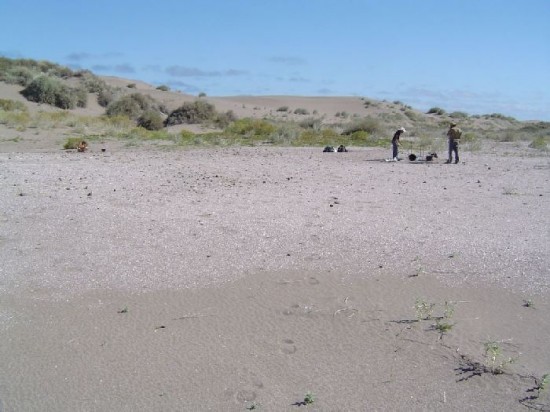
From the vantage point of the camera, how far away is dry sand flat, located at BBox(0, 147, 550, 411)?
5.31 meters

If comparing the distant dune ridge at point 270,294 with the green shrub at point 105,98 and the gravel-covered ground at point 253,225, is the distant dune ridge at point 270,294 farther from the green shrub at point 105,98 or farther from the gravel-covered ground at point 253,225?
the green shrub at point 105,98

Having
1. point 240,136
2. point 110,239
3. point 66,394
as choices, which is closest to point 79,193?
point 110,239

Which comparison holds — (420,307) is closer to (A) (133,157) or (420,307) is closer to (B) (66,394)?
(B) (66,394)

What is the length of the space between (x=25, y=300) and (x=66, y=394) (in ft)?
7.23

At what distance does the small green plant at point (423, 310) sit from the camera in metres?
6.59

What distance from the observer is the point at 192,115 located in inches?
1735

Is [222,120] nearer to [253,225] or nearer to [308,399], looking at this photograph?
[253,225]

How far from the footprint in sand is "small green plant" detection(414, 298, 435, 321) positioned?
152 cm

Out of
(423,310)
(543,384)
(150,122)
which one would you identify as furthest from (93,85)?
(543,384)

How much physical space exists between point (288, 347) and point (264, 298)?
123 cm

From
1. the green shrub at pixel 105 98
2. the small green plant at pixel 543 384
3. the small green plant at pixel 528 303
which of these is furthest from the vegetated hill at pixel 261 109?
the small green plant at pixel 543 384

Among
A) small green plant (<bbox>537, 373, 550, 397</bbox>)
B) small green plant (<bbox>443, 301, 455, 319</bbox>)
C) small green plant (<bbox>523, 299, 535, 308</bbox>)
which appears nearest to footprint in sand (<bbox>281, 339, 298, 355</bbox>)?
small green plant (<bbox>443, 301, 455, 319</bbox>)

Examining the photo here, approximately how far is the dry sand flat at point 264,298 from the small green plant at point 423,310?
116mm

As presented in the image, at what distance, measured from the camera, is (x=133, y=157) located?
20.5 metres
